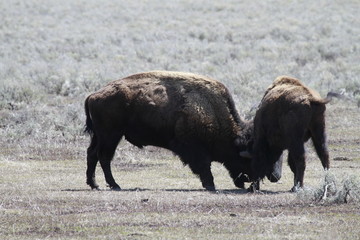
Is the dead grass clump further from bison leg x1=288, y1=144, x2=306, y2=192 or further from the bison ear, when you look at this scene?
the bison ear

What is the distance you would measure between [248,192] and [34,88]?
14.6 metres

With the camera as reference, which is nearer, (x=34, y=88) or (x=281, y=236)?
(x=281, y=236)

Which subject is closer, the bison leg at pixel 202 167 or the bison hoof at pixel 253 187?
the bison hoof at pixel 253 187

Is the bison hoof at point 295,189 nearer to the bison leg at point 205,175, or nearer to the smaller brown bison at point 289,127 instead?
the smaller brown bison at point 289,127

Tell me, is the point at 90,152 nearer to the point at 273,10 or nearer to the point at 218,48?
the point at 218,48

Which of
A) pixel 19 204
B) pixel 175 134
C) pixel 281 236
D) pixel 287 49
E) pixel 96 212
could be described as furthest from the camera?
pixel 287 49

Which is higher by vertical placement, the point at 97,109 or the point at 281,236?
the point at 281,236

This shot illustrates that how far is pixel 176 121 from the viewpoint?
1345 centimetres

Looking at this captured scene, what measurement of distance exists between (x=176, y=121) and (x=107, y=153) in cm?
117

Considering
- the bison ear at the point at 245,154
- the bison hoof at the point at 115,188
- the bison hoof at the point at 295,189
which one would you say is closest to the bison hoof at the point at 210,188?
the bison ear at the point at 245,154

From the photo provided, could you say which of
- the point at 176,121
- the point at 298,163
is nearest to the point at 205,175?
the point at 176,121

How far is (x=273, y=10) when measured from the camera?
5056 cm

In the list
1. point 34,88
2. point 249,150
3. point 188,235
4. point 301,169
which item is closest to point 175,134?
point 249,150

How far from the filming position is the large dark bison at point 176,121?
44.0ft
